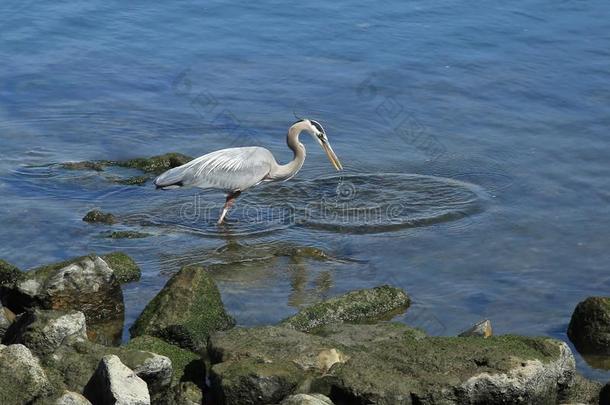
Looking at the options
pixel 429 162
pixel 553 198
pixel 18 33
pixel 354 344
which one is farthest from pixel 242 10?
pixel 354 344

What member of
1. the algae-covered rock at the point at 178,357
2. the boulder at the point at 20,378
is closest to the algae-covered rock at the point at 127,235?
the algae-covered rock at the point at 178,357

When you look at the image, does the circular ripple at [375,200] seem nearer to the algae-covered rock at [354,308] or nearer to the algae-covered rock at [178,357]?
the algae-covered rock at [354,308]

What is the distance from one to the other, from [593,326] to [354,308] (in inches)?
84.0

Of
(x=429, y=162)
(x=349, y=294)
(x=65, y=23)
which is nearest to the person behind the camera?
(x=349, y=294)

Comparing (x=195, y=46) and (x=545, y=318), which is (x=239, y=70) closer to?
(x=195, y=46)

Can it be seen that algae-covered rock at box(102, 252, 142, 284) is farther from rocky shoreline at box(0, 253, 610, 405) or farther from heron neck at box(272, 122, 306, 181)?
heron neck at box(272, 122, 306, 181)

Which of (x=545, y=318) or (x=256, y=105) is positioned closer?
(x=545, y=318)

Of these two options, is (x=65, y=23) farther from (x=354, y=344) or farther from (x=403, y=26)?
(x=354, y=344)

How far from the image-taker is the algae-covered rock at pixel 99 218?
1341 centimetres

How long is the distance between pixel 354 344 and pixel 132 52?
1356cm

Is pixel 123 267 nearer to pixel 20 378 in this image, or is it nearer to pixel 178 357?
pixel 178 357

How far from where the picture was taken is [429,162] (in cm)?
1562

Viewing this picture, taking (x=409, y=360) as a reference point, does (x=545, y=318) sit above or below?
below

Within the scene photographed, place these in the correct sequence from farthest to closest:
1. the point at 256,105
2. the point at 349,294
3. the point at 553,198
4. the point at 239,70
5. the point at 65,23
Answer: the point at 65,23
the point at 239,70
the point at 256,105
the point at 553,198
the point at 349,294
